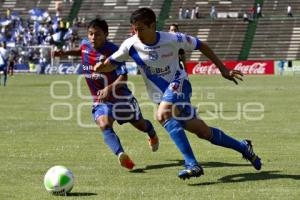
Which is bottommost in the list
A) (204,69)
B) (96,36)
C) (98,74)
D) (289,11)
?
(98,74)

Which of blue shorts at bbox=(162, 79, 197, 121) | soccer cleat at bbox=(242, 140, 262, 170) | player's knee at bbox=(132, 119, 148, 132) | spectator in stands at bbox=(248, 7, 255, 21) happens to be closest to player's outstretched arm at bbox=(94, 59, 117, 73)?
blue shorts at bbox=(162, 79, 197, 121)

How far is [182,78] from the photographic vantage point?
9258 mm

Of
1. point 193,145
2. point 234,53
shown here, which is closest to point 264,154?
point 193,145

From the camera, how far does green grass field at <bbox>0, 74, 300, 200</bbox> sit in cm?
821

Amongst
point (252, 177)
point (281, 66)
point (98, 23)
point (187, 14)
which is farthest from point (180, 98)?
point (187, 14)

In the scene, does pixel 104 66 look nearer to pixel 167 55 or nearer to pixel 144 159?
pixel 167 55

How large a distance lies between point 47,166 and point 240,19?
53.9m

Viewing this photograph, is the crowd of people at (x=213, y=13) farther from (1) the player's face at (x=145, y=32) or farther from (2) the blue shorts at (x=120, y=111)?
(1) the player's face at (x=145, y=32)

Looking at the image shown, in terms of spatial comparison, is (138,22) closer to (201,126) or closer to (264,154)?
(201,126)

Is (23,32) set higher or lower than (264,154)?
higher

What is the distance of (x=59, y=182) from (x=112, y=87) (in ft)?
7.87

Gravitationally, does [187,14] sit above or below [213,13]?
above

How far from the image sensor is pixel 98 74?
10641 mm

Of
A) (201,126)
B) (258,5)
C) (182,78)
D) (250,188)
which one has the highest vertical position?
(258,5)
